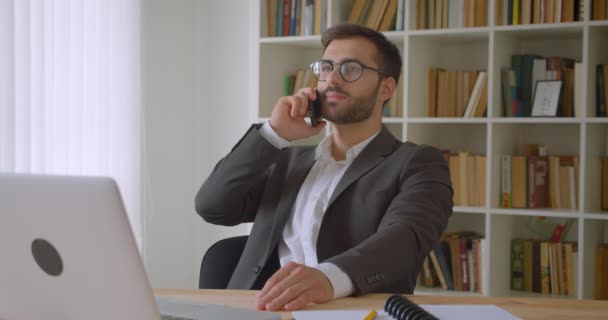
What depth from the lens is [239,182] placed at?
230cm

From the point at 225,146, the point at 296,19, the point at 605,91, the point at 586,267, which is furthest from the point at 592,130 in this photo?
the point at 225,146

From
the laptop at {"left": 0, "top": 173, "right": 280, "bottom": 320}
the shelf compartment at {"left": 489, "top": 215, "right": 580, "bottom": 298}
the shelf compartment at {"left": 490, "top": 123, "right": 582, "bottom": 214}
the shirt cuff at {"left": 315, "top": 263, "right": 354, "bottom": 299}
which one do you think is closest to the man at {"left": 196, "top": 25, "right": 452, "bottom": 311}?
the shirt cuff at {"left": 315, "top": 263, "right": 354, "bottom": 299}

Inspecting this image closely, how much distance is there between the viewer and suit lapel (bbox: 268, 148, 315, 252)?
225 centimetres

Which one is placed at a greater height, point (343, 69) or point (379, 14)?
point (379, 14)

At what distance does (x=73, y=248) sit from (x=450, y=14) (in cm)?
283

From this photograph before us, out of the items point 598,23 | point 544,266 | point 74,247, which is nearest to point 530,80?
point 598,23

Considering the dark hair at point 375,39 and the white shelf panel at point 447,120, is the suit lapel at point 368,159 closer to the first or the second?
the dark hair at point 375,39

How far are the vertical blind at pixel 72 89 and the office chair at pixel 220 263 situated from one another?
4.44 ft

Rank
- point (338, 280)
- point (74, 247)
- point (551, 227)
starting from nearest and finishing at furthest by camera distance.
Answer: point (74, 247) < point (338, 280) < point (551, 227)

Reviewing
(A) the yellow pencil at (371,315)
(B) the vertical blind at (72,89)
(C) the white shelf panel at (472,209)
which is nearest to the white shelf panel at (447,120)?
(C) the white shelf panel at (472,209)

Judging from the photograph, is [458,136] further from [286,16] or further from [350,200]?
[350,200]

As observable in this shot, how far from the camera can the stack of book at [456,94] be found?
357 centimetres

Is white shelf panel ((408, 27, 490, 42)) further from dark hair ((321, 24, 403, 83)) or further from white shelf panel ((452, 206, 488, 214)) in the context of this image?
dark hair ((321, 24, 403, 83))

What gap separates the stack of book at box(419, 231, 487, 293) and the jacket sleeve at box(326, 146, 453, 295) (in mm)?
1480
